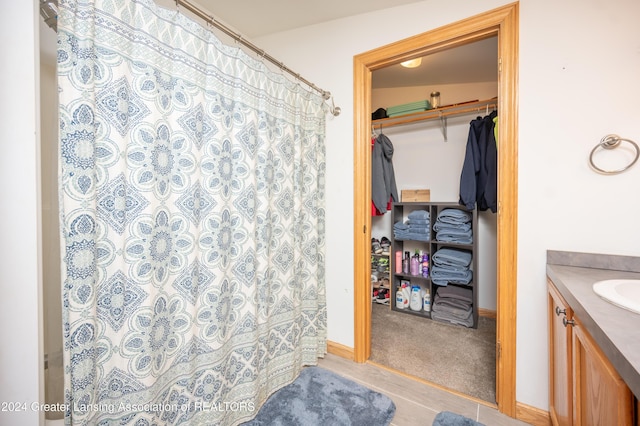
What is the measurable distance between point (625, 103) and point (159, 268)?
2.04 m

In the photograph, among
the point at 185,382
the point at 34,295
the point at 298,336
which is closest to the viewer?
the point at 34,295

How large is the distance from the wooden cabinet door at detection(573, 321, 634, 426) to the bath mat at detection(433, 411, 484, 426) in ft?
1.89

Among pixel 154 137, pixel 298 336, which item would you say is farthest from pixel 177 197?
pixel 298 336

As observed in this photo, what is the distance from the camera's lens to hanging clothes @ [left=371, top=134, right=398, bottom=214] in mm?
2559

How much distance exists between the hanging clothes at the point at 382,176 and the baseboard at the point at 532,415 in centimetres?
172

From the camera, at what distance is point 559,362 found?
1.00 metres

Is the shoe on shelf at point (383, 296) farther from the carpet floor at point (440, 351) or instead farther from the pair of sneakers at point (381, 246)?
the pair of sneakers at point (381, 246)

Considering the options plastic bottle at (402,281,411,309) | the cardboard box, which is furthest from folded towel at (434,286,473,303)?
the cardboard box

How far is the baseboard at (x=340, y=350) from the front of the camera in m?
1.77

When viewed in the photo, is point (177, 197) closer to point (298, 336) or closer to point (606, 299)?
point (298, 336)

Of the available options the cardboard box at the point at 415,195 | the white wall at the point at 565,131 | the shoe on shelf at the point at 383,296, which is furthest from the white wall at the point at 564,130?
the shoe on shelf at the point at 383,296

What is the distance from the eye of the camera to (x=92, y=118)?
73 centimetres

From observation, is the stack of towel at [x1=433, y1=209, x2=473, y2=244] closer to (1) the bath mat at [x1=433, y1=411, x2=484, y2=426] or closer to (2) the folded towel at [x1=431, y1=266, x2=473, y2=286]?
(2) the folded towel at [x1=431, y1=266, x2=473, y2=286]

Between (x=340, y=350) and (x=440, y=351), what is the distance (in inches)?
30.9
